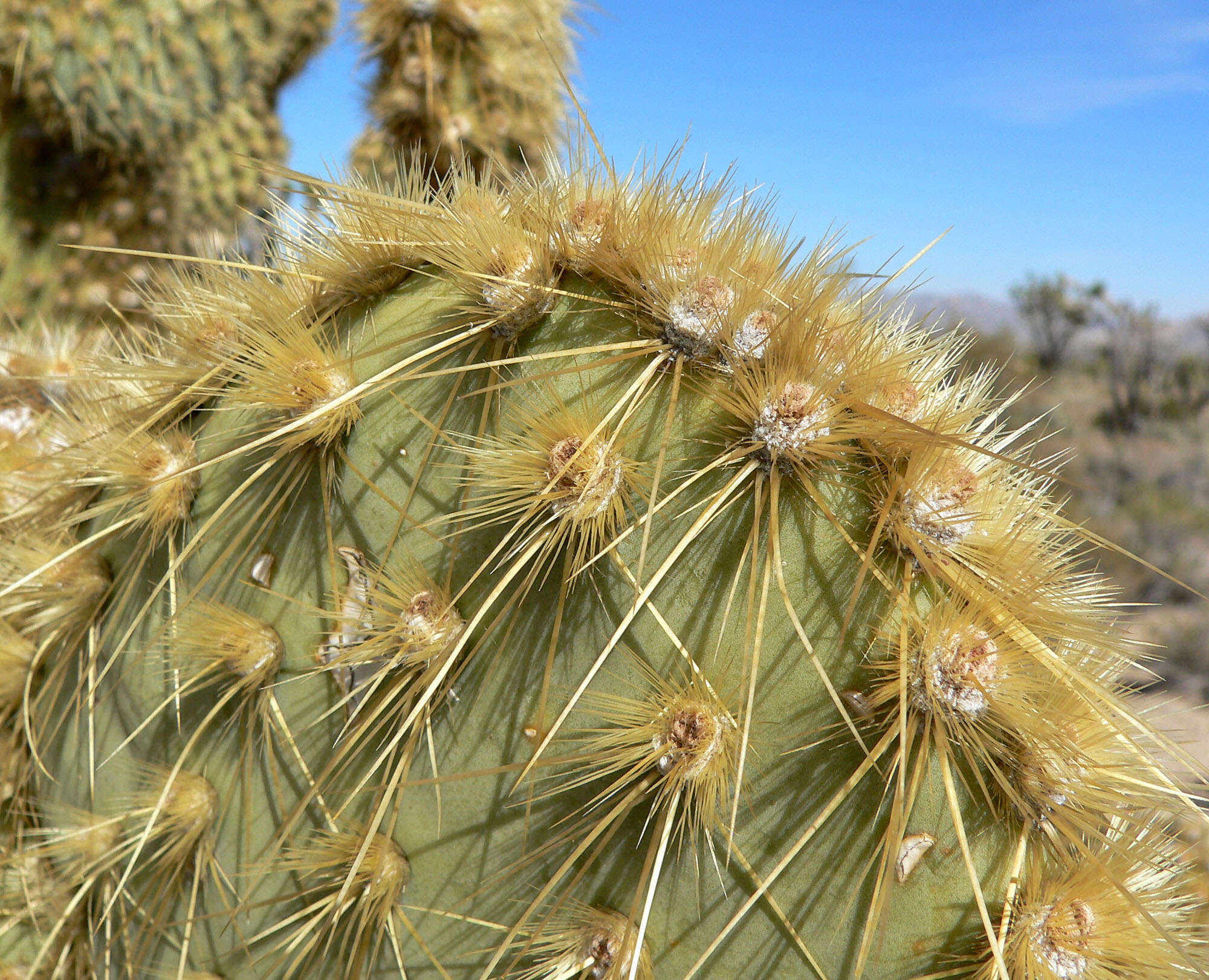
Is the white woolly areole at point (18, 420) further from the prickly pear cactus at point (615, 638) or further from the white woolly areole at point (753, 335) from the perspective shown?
the white woolly areole at point (753, 335)

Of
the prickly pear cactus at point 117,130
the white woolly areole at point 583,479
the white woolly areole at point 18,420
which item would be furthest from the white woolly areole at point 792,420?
the prickly pear cactus at point 117,130

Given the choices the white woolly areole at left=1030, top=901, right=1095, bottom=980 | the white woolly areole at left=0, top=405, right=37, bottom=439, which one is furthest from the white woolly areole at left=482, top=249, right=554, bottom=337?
the white woolly areole at left=0, top=405, right=37, bottom=439

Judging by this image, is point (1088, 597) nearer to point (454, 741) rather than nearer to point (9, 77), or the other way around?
point (454, 741)

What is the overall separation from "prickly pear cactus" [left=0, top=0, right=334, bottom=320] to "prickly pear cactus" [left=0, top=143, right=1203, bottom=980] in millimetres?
1003

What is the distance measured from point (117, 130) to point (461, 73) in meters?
0.67

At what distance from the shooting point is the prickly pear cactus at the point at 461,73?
1722mm

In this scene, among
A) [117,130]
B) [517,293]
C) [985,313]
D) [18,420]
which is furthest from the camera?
[985,313]

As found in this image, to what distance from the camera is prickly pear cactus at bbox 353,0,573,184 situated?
172 centimetres

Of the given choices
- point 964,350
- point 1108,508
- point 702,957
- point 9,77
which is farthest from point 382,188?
point 1108,508

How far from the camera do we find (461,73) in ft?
5.78

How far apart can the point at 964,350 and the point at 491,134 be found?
134 cm

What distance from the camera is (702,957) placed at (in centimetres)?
59

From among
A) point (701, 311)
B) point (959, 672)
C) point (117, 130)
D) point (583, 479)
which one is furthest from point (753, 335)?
point (117, 130)

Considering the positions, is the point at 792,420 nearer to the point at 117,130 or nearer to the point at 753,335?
the point at 753,335
